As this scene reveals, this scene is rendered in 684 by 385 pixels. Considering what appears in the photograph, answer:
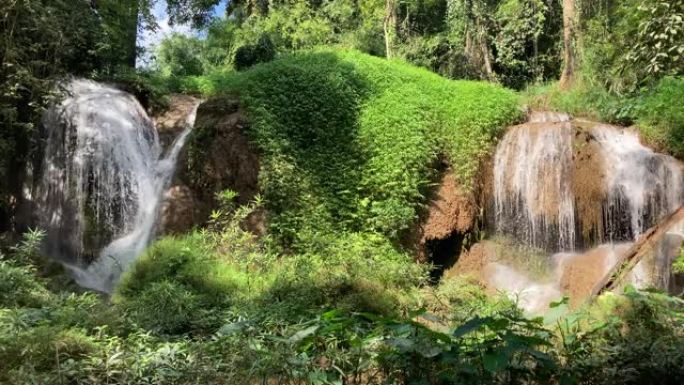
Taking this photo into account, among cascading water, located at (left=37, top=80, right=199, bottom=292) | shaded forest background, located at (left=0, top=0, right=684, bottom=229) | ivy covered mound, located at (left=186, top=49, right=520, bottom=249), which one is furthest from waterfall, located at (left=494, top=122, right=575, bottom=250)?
cascading water, located at (left=37, top=80, right=199, bottom=292)

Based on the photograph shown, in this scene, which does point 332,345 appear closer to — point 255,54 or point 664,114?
point 664,114

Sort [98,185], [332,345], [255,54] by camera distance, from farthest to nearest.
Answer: [255,54] < [98,185] < [332,345]

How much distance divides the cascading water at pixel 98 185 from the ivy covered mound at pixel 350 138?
1152mm

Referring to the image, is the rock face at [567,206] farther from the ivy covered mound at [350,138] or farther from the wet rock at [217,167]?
the wet rock at [217,167]

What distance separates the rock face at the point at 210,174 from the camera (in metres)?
10.8

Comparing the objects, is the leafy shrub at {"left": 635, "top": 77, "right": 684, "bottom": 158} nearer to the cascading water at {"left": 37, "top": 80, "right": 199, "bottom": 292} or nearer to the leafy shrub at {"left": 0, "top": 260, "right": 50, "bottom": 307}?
the cascading water at {"left": 37, "top": 80, "right": 199, "bottom": 292}

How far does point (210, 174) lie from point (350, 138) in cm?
290

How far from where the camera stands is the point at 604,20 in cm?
1794

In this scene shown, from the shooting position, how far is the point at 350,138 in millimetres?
12281

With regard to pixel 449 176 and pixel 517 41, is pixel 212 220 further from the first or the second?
pixel 517 41

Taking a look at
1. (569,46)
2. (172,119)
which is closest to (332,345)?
(172,119)

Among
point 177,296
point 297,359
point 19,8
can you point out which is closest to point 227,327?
point 297,359

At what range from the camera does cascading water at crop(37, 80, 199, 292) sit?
1057cm

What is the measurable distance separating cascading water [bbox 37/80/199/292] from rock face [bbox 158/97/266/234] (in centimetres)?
43
